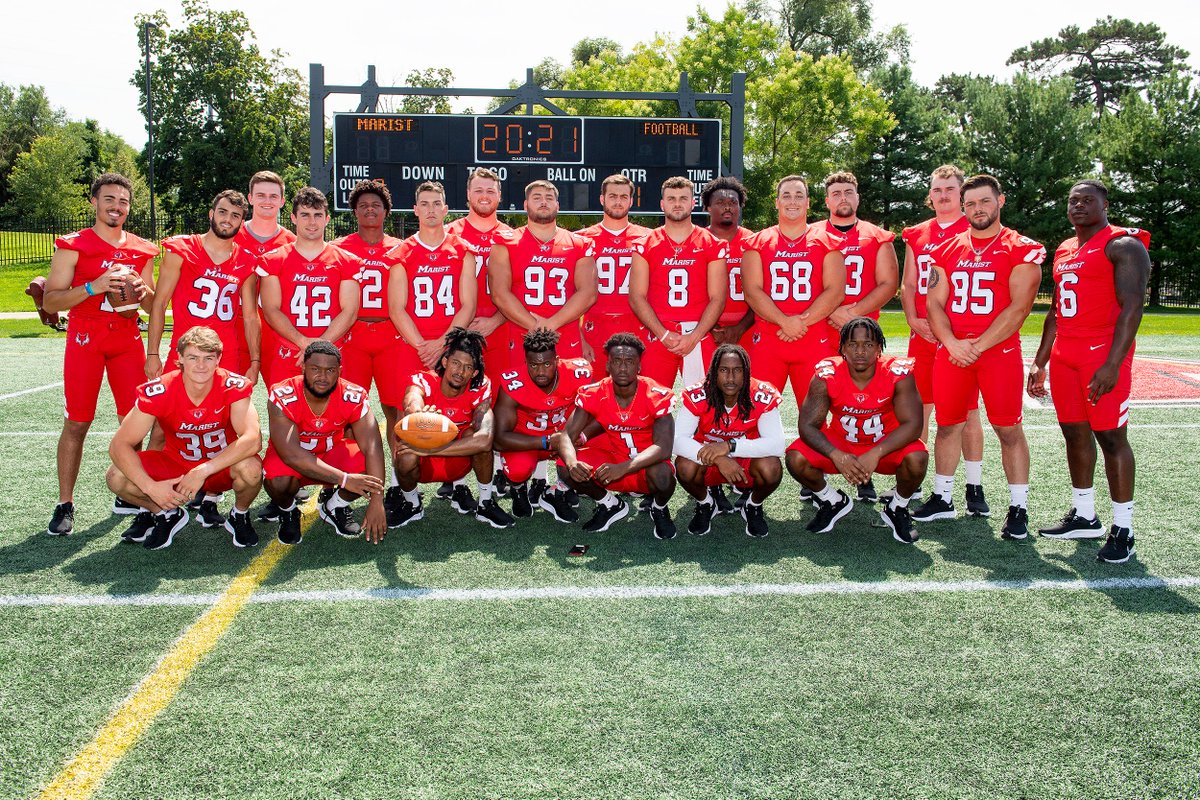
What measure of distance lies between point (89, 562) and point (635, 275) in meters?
3.56

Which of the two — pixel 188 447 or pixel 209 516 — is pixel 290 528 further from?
pixel 188 447

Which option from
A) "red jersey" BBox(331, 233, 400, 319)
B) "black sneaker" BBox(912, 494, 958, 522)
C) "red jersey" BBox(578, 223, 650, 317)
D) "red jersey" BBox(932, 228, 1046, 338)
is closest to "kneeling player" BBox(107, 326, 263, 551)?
"red jersey" BBox(331, 233, 400, 319)

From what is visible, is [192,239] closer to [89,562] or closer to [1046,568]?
[89,562]

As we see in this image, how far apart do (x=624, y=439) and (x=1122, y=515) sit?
265cm

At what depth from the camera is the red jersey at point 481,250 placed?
6477 millimetres

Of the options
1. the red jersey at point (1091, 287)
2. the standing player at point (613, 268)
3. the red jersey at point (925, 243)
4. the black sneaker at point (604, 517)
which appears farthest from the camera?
the standing player at point (613, 268)

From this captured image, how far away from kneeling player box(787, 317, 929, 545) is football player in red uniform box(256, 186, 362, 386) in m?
2.84

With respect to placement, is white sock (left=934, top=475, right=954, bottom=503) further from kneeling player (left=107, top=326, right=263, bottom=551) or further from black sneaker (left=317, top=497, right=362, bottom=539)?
kneeling player (left=107, top=326, right=263, bottom=551)

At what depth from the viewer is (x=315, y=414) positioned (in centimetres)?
518

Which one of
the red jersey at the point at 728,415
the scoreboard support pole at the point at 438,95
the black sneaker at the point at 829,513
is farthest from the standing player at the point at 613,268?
the scoreboard support pole at the point at 438,95

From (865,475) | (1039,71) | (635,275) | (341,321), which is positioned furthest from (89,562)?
(1039,71)

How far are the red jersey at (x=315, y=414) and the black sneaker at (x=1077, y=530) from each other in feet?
12.5

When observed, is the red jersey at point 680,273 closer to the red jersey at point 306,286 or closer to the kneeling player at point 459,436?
the kneeling player at point 459,436

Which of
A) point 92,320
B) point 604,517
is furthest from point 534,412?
point 92,320
